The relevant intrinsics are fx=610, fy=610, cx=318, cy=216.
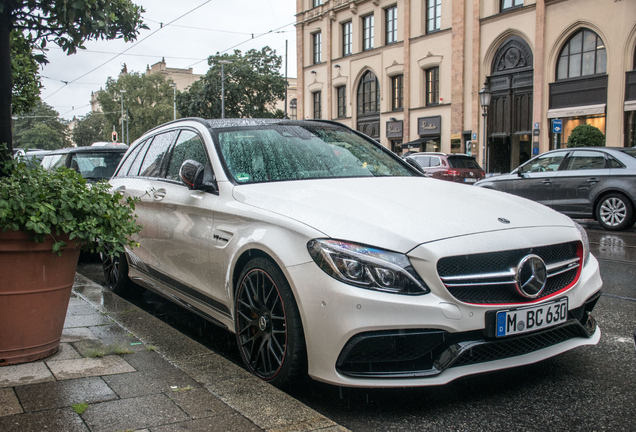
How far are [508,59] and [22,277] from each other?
27436 millimetres

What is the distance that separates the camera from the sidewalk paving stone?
110 inches

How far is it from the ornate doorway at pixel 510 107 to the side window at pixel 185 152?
23.4m

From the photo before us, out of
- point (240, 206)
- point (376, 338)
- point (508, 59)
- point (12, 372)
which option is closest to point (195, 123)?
point (240, 206)

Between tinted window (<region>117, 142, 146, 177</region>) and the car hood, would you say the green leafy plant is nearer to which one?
the car hood

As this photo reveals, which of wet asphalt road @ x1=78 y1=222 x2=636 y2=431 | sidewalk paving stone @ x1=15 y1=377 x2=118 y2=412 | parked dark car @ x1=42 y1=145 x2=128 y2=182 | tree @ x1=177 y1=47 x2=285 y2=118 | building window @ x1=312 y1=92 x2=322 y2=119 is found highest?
tree @ x1=177 y1=47 x2=285 y2=118

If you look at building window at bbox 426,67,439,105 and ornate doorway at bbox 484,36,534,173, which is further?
building window at bbox 426,67,439,105

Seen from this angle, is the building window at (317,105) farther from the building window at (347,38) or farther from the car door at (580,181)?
the car door at (580,181)

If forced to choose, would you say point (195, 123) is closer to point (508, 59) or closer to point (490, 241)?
point (490, 241)

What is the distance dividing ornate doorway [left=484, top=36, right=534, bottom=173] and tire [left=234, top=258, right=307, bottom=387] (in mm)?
24503

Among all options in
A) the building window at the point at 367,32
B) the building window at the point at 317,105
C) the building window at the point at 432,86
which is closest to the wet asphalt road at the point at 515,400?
the building window at the point at 432,86

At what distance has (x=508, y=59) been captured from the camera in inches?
1093

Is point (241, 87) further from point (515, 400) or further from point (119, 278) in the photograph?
point (515, 400)

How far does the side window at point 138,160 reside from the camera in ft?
18.5

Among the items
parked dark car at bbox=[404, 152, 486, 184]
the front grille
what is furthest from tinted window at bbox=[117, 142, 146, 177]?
parked dark car at bbox=[404, 152, 486, 184]
